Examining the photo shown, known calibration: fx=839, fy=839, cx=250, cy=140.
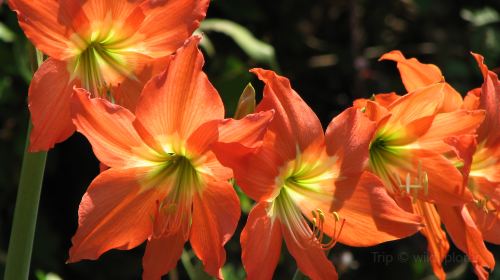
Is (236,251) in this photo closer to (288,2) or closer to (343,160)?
(288,2)

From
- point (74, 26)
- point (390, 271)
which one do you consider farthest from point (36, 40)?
point (390, 271)

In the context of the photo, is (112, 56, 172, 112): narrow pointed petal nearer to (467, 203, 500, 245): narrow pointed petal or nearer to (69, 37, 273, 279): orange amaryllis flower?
(69, 37, 273, 279): orange amaryllis flower

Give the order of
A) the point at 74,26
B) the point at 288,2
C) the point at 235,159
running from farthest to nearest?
the point at 288,2 < the point at 74,26 < the point at 235,159

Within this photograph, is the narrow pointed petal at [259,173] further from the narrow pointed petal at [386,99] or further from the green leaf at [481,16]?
the green leaf at [481,16]

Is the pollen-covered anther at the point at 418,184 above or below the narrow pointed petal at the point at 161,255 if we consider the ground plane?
Answer: above

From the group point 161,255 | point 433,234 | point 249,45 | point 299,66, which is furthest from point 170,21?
point 299,66

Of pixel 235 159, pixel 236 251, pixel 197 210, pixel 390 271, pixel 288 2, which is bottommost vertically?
pixel 390 271

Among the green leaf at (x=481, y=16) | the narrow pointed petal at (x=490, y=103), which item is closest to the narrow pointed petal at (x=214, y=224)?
the narrow pointed petal at (x=490, y=103)
